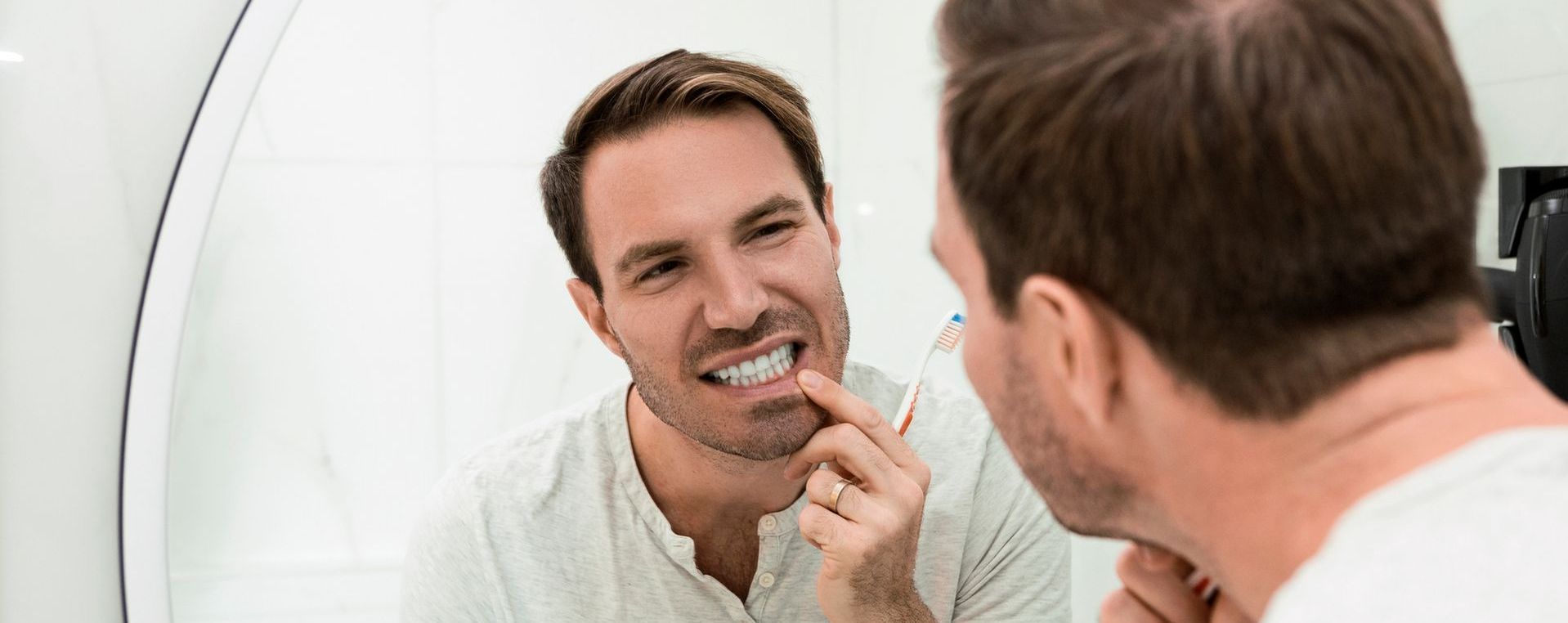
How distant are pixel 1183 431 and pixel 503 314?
1.33 meters

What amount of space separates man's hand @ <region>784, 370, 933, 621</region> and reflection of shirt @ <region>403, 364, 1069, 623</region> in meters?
0.12

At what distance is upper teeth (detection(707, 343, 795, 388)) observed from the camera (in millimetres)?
823

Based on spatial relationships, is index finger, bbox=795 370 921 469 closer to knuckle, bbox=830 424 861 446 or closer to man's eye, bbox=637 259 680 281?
knuckle, bbox=830 424 861 446

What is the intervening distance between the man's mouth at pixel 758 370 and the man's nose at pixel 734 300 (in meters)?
0.03

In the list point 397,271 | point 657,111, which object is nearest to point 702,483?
point 657,111

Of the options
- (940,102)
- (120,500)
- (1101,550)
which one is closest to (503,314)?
(1101,550)

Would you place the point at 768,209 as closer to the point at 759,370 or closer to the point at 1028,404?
the point at 759,370

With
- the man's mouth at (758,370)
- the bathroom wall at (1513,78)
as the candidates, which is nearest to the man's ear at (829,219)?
the man's mouth at (758,370)

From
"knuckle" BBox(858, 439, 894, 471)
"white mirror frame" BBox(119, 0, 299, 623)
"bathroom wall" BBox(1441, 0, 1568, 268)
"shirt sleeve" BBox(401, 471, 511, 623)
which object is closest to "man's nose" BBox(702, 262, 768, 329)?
"knuckle" BBox(858, 439, 894, 471)

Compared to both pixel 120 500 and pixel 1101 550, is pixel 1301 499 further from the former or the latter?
pixel 1101 550

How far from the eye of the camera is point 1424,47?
0.36 m

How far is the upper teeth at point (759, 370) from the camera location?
2.70 ft

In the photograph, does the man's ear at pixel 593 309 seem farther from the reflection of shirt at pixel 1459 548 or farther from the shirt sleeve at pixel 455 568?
the reflection of shirt at pixel 1459 548

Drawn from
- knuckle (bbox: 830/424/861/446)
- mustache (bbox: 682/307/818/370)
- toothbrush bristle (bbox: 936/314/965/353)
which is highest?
mustache (bbox: 682/307/818/370)
